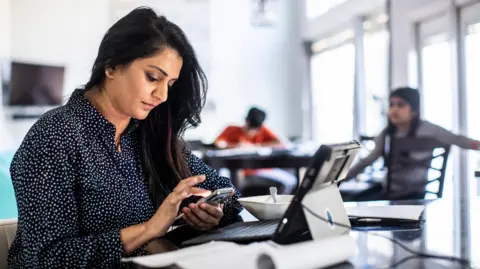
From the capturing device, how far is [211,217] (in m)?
1.47

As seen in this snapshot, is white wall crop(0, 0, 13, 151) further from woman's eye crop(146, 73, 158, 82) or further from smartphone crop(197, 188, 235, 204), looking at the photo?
smartphone crop(197, 188, 235, 204)

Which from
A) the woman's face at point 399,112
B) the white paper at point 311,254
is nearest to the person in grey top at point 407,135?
the woman's face at point 399,112

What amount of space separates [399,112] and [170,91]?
258 cm

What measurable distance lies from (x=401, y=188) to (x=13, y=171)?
2.77 m

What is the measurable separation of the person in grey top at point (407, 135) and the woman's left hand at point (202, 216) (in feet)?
7.80

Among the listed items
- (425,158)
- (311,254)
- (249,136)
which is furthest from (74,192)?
(249,136)

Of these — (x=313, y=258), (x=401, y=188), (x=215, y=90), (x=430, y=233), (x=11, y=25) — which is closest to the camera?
(x=313, y=258)

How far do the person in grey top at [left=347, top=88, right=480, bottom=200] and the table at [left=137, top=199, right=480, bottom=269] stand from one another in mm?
2122

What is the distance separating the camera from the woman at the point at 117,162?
130cm

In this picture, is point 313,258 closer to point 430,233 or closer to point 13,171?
point 430,233

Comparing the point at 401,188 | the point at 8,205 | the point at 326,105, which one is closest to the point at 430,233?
the point at 8,205

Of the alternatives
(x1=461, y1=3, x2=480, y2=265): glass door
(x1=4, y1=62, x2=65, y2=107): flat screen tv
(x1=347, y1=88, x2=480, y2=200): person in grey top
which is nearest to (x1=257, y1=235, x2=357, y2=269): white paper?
(x1=347, y1=88, x2=480, y2=200): person in grey top

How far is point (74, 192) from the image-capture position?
140cm

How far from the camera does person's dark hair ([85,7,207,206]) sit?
1.55 metres
